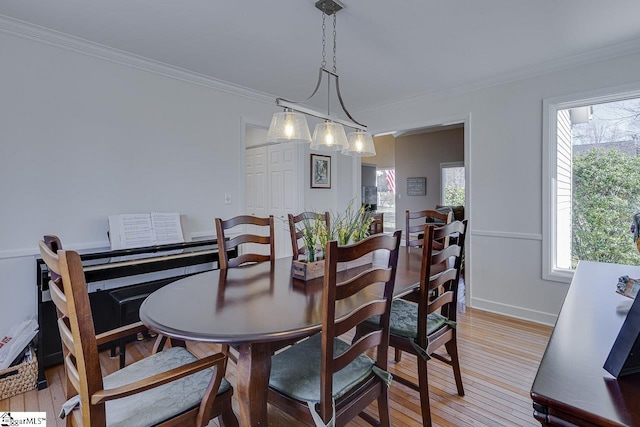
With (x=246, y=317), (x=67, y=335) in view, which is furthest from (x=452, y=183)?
(x=67, y=335)

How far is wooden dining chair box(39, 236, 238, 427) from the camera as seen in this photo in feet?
3.19

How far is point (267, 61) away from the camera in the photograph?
298cm

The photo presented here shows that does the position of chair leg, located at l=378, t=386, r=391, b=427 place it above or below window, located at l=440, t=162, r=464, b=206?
below

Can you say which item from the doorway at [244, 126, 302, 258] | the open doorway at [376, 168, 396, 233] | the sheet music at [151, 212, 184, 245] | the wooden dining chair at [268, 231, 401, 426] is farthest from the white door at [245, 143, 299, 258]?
the open doorway at [376, 168, 396, 233]

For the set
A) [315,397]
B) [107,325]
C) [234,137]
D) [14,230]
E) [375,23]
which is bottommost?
[107,325]

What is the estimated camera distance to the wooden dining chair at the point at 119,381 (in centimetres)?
97

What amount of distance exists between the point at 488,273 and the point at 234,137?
321cm

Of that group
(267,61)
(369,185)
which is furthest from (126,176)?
(369,185)

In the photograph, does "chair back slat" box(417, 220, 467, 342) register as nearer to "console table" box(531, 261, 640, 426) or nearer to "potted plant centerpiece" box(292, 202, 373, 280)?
"potted plant centerpiece" box(292, 202, 373, 280)

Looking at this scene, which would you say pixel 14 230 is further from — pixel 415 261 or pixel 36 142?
pixel 415 261

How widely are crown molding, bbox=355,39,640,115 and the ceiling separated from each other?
11 millimetres

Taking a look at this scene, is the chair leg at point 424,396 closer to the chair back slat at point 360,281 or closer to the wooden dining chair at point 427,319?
the wooden dining chair at point 427,319

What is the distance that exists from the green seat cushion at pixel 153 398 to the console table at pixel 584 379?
110 cm

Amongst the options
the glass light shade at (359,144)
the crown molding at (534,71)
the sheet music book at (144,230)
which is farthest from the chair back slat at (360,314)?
the crown molding at (534,71)
